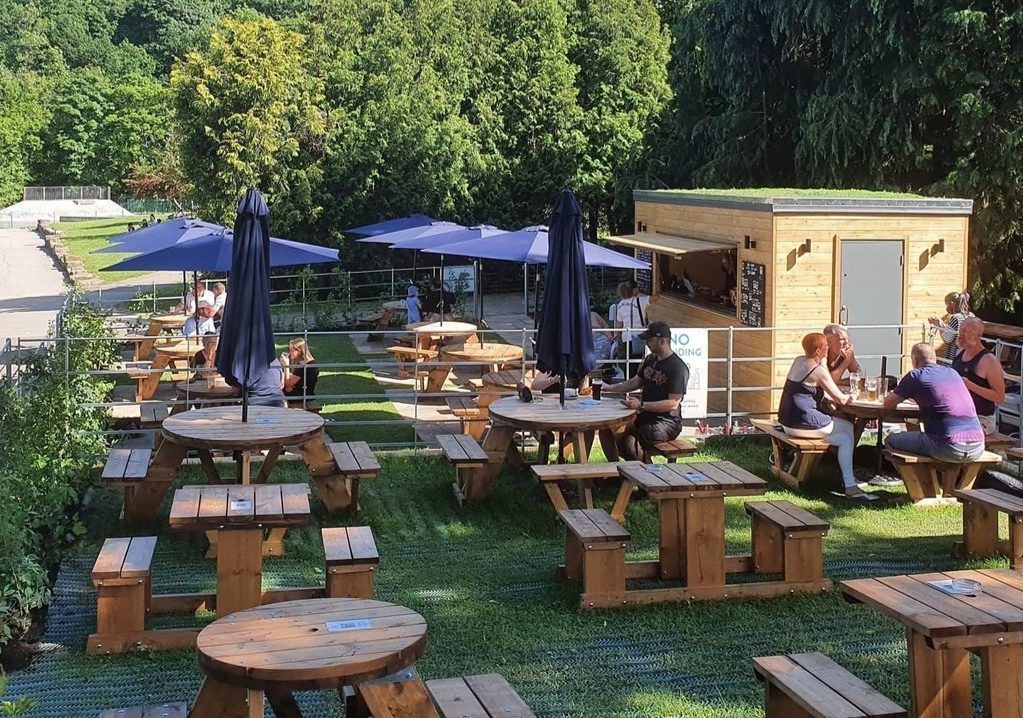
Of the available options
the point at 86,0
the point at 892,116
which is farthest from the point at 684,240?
Answer: the point at 86,0

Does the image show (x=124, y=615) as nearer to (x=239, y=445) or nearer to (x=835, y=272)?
(x=239, y=445)

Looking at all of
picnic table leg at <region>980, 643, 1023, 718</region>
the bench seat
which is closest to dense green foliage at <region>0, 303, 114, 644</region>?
the bench seat

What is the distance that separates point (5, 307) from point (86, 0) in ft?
304

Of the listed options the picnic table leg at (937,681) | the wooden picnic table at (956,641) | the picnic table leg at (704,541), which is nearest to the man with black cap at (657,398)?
the picnic table leg at (704,541)

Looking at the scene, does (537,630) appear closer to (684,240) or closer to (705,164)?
(684,240)

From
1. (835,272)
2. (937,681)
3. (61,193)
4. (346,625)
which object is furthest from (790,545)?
(61,193)

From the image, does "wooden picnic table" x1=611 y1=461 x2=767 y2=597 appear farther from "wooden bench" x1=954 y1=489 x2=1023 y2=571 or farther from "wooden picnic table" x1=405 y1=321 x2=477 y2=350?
"wooden picnic table" x1=405 y1=321 x2=477 y2=350

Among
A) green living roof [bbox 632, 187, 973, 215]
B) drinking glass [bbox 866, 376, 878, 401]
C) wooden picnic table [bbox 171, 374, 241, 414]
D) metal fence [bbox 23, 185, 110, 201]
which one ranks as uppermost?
metal fence [bbox 23, 185, 110, 201]

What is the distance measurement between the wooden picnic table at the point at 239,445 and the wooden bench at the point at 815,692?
4.59 meters

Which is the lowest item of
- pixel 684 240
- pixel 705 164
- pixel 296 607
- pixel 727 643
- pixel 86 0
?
pixel 727 643

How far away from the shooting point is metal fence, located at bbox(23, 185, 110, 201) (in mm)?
81312

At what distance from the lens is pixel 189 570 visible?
8.31 m

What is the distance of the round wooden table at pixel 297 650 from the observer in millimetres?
4434

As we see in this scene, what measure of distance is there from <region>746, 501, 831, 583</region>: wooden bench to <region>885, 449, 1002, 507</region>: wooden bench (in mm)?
2057
